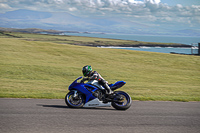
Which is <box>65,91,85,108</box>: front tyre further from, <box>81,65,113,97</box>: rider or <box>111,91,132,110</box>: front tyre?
<box>111,91,132,110</box>: front tyre

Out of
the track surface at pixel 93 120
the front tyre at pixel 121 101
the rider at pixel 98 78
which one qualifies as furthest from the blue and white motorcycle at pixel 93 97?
the track surface at pixel 93 120

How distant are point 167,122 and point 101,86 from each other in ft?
10.4

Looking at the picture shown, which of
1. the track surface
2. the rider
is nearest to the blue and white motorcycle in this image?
Answer: the rider

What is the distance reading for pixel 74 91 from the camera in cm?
1048

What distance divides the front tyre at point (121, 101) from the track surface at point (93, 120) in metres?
0.30

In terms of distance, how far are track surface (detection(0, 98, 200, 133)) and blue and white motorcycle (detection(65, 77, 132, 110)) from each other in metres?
0.37

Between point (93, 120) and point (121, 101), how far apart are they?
2504mm

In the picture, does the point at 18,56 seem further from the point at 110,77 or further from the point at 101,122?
the point at 101,122

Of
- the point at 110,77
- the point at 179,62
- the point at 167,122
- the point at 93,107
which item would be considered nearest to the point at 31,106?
the point at 93,107

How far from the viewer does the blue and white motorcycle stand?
10398 mm

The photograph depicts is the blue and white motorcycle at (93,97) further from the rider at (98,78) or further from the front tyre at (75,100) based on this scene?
the rider at (98,78)

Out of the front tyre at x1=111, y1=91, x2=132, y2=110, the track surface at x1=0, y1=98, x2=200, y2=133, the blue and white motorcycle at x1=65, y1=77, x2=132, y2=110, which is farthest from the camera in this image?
the blue and white motorcycle at x1=65, y1=77, x2=132, y2=110

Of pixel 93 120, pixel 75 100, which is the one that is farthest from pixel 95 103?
pixel 93 120

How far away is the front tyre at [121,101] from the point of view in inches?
405
